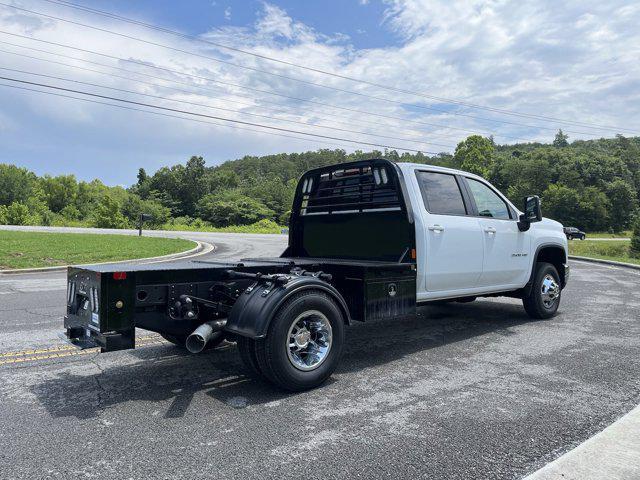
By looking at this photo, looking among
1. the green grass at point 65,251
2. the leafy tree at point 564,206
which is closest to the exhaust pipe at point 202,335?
the green grass at point 65,251

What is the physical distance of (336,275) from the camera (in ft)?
17.0

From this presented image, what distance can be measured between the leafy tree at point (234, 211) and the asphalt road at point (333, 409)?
194ft

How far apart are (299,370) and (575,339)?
4.00 meters

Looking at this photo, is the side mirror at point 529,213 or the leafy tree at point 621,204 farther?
the leafy tree at point 621,204

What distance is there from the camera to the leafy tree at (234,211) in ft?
214

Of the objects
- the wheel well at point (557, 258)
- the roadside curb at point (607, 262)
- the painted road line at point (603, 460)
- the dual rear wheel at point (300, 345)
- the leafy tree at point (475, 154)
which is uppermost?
the leafy tree at point (475, 154)

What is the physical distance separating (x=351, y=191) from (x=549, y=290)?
366 centimetres

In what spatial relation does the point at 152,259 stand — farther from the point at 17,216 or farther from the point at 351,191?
the point at 17,216

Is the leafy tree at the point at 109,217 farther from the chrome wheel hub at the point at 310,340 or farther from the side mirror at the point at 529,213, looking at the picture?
the chrome wheel hub at the point at 310,340

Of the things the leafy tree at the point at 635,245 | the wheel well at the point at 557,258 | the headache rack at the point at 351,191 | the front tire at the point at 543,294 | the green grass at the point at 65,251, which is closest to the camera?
the headache rack at the point at 351,191

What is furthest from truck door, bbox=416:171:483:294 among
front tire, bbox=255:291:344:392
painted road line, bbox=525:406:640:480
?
painted road line, bbox=525:406:640:480

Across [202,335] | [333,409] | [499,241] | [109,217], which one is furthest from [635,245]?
[109,217]

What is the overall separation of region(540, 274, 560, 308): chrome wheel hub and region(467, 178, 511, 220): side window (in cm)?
141

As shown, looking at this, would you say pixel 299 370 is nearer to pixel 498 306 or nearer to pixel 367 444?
pixel 367 444
